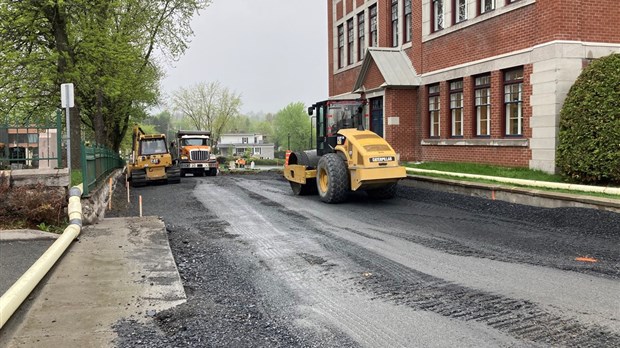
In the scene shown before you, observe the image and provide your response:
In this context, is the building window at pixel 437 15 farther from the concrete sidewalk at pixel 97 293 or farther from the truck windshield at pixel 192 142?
the truck windshield at pixel 192 142

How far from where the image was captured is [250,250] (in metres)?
8.85

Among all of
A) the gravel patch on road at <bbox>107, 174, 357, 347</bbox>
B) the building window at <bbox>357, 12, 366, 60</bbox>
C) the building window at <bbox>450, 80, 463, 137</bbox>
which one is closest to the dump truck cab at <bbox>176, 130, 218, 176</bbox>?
the building window at <bbox>357, 12, 366, 60</bbox>

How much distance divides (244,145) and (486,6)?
358ft

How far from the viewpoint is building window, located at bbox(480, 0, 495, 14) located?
17.1m

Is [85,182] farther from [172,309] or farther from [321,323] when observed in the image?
[321,323]

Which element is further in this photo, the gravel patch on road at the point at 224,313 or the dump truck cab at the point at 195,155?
the dump truck cab at the point at 195,155

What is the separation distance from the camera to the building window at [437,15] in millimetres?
20227

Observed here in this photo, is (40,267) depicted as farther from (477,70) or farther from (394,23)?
(394,23)

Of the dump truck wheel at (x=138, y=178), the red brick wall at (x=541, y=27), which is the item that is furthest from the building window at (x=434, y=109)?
the dump truck wheel at (x=138, y=178)

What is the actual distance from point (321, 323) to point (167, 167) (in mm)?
23666

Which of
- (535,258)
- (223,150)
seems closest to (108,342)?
(535,258)

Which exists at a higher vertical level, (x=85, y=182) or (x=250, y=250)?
(x=85, y=182)

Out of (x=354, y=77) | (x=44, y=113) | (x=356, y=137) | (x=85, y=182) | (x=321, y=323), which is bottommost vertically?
(x=321, y=323)

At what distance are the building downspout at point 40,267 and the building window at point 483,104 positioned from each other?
42.2ft
